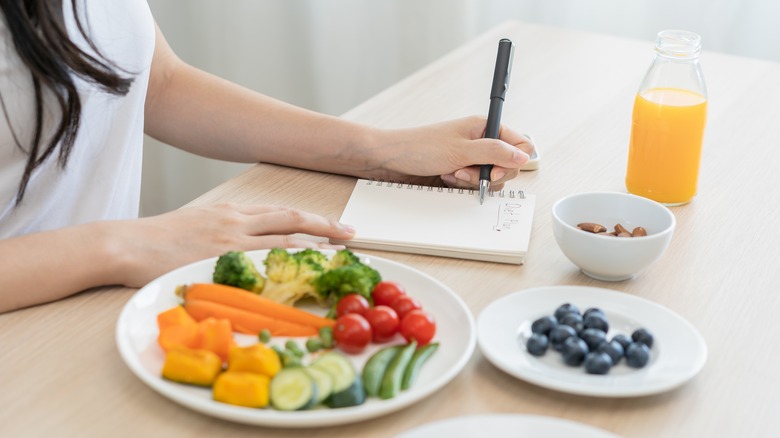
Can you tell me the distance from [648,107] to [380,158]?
14.0 inches

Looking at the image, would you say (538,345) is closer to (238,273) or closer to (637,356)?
(637,356)

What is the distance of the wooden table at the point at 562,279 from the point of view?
78 centimetres

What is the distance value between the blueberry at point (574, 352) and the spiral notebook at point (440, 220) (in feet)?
0.74

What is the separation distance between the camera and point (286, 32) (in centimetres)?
277

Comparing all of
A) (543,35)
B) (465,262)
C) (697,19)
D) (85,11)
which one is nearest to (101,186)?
(85,11)

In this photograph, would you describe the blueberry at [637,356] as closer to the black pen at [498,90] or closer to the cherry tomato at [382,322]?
the cherry tomato at [382,322]

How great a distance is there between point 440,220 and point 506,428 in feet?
1.39

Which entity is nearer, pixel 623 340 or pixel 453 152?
pixel 623 340

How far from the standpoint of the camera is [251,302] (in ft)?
2.90

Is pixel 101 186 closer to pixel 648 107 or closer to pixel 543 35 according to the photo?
pixel 648 107

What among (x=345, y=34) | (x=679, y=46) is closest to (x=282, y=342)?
(x=679, y=46)

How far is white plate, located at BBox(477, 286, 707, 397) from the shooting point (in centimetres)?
79

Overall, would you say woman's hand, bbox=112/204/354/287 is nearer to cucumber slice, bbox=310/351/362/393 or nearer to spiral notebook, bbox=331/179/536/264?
spiral notebook, bbox=331/179/536/264

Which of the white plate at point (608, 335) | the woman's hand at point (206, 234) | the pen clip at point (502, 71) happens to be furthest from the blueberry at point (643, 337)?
the pen clip at point (502, 71)
